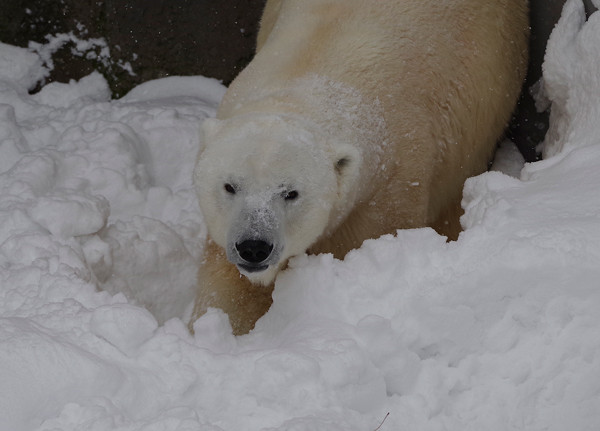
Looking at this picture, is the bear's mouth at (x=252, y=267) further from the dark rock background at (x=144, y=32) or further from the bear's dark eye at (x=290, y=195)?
the dark rock background at (x=144, y=32)

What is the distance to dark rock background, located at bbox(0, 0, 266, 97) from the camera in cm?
521

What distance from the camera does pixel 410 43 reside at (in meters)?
3.61

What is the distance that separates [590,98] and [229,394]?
181cm

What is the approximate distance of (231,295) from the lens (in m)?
3.36

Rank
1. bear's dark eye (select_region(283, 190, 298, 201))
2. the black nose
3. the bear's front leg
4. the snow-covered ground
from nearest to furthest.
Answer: the snow-covered ground
the black nose
bear's dark eye (select_region(283, 190, 298, 201))
the bear's front leg

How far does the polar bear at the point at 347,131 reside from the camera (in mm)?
2889

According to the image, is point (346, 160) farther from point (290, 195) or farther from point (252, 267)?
point (252, 267)

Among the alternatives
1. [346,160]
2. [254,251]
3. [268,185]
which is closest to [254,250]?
[254,251]

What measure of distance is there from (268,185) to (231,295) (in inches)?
27.1

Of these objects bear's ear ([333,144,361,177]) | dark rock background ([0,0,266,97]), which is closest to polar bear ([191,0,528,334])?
bear's ear ([333,144,361,177])

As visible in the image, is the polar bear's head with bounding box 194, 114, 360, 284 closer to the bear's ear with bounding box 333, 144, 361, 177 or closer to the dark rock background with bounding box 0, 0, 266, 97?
the bear's ear with bounding box 333, 144, 361, 177

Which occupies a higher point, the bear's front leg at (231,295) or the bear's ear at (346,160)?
the bear's ear at (346,160)

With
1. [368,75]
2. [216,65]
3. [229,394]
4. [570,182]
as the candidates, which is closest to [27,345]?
[229,394]

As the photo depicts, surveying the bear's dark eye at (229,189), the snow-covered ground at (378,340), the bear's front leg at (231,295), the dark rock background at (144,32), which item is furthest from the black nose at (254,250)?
the dark rock background at (144,32)
